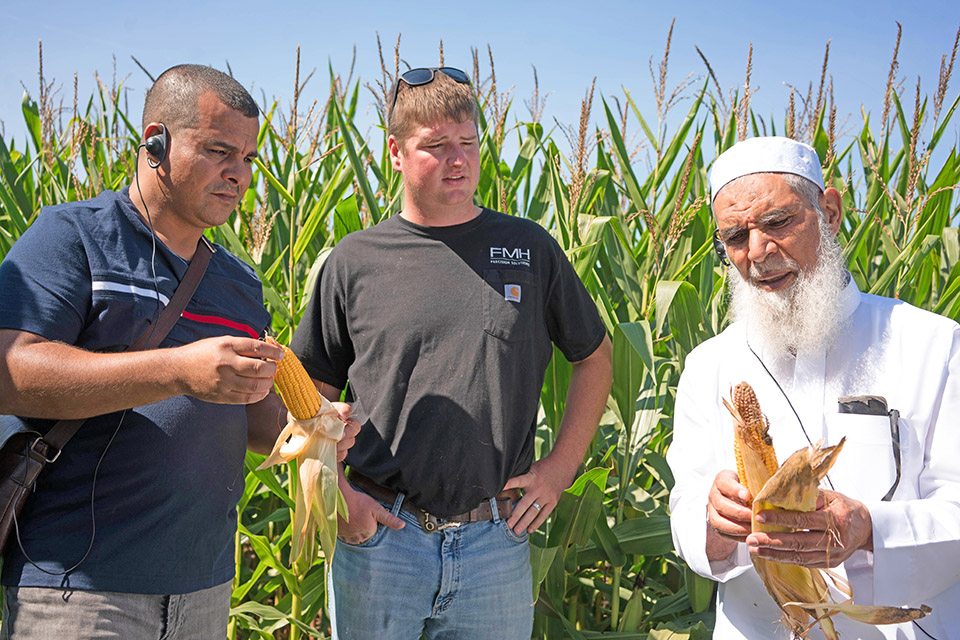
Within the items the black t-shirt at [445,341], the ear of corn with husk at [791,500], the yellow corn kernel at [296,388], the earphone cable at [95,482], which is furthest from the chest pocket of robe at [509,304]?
the earphone cable at [95,482]

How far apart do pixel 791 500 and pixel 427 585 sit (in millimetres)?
992

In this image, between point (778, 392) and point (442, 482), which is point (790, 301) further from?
point (442, 482)

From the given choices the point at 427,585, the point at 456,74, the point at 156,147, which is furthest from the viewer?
the point at 456,74

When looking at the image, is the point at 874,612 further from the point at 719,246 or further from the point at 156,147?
the point at 156,147

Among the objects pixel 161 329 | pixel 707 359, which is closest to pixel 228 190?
pixel 161 329

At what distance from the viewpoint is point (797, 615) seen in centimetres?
159

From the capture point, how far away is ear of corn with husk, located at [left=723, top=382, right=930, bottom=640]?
140cm

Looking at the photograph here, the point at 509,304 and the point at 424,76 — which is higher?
the point at 424,76

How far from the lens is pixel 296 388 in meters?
1.71

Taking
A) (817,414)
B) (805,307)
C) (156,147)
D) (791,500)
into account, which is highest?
(156,147)

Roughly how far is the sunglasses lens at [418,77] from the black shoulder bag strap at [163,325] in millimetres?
732

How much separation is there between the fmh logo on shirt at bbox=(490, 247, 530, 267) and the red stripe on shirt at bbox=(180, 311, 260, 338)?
68 cm

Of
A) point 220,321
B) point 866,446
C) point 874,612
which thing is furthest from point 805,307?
point 220,321

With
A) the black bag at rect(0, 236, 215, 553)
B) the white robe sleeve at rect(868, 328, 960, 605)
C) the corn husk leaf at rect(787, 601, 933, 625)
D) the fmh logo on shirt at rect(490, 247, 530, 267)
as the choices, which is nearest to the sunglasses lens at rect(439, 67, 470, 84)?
the fmh logo on shirt at rect(490, 247, 530, 267)
